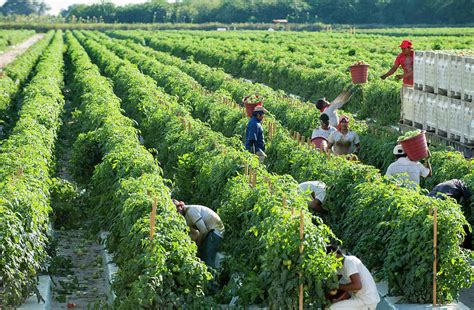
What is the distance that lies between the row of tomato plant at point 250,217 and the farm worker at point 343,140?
1435 mm

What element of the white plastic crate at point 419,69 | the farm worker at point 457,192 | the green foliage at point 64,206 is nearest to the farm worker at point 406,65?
the white plastic crate at point 419,69

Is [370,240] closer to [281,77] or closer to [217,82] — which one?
[217,82]

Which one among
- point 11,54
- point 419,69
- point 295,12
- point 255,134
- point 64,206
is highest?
point 419,69

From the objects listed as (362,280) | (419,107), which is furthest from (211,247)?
(419,107)

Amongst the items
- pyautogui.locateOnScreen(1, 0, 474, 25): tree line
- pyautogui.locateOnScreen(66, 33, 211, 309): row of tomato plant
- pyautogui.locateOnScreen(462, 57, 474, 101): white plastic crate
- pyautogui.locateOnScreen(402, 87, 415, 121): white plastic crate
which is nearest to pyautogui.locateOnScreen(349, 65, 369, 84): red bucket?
pyautogui.locateOnScreen(402, 87, 415, 121): white plastic crate

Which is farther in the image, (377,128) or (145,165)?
(377,128)

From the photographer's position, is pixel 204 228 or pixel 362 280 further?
pixel 204 228

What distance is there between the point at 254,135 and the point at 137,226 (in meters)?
4.94

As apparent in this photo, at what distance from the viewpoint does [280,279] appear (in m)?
9.34

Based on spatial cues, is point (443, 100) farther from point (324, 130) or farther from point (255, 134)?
point (255, 134)

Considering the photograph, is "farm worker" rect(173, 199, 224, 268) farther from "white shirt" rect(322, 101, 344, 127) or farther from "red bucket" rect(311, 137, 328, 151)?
"white shirt" rect(322, 101, 344, 127)

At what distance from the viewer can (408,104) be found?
17922mm

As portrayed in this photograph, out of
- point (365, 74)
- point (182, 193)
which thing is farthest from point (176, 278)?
point (365, 74)

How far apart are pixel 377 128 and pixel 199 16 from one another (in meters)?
138
